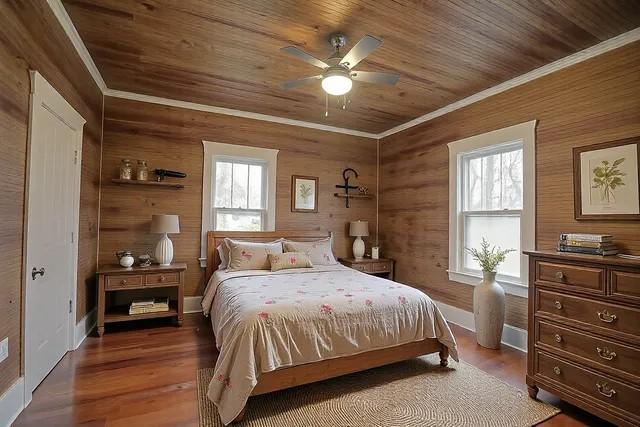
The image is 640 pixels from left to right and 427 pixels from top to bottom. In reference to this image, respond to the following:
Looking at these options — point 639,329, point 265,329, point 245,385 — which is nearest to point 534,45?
point 639,329

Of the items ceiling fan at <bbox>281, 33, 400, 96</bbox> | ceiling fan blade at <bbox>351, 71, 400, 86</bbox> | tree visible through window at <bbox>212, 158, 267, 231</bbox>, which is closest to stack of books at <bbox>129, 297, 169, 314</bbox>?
tree visible through window at <bbox>212, 158, 267, 231</bbox>

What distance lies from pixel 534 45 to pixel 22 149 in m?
3.85

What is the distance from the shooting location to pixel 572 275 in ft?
6.86

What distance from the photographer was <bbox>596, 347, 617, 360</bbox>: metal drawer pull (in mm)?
1898

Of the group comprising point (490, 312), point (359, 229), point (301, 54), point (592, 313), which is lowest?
point (490, 312)

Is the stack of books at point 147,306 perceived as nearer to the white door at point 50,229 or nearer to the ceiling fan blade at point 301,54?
the white door at point 50,229

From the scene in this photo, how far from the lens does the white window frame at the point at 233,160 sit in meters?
4.13

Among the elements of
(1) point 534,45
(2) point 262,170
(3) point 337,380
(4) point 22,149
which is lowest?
(3) point 337,380

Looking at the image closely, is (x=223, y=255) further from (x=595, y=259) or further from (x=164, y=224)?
(x=595, y=259)

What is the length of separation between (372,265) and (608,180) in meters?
2.86

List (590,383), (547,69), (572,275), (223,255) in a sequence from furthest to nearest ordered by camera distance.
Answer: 1. (223,255)
2. (547,69)
3. (572,275)
4. (590,383)

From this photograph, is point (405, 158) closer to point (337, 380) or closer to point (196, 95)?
point (196, 95)

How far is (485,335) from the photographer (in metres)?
3.13

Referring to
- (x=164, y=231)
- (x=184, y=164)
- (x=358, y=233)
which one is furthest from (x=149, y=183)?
(x=358, y=233)
